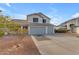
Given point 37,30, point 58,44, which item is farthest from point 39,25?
point 58,44

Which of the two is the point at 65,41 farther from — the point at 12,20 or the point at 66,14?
the point at 12,20

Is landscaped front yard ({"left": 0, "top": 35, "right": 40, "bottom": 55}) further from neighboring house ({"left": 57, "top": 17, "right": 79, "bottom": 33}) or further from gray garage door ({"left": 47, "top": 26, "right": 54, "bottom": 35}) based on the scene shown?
neighboring house ({"left": 57, "top": 17, "right": 79, "bottom": 33})

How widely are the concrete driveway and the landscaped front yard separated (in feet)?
0.22

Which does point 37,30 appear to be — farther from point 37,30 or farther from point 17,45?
point 17,45

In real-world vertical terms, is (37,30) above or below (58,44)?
above

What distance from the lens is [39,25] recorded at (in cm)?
343

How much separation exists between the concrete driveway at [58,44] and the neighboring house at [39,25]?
58 mm

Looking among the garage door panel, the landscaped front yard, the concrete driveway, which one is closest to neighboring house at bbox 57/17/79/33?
the concrete driveway

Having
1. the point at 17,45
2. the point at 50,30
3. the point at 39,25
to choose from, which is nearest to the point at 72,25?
the point at 50,30

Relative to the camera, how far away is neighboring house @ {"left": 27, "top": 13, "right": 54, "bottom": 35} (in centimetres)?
341

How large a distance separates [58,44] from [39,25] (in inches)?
11.4

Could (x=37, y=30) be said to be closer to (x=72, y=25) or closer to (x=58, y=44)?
(x=58, y=44)

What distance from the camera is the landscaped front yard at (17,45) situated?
132 inches

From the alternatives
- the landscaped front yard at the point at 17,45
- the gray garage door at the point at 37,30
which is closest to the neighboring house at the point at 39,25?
the gray garage door at the point at 37,30
